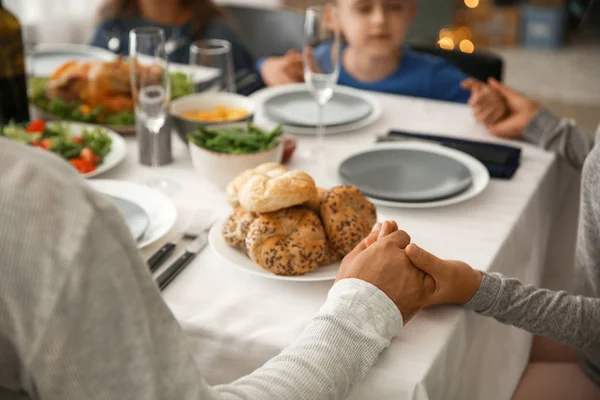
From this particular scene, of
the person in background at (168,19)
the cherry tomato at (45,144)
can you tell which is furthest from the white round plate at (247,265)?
the person in background at (168,19)

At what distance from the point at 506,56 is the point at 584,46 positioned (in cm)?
70

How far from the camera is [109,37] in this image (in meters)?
2.84

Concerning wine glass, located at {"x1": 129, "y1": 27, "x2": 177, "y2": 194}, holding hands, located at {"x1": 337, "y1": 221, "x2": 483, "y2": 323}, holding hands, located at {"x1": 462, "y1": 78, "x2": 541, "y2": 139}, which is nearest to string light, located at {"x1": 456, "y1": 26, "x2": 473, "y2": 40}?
holding hands, located at {"x1": 462, "y1": 78, "x2": 541, "y2": 139}

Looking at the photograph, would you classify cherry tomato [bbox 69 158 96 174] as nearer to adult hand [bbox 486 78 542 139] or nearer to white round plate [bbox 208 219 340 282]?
white round plate [bbox 208 219 340 282]

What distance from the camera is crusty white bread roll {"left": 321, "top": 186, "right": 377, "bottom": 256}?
3.57 feet

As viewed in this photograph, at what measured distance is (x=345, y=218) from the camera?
110 centimetres

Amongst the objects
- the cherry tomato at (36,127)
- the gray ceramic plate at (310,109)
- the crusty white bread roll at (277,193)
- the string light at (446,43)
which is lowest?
the string light at (446,43)

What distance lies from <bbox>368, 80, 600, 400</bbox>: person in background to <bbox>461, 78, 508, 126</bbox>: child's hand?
3.6 inches

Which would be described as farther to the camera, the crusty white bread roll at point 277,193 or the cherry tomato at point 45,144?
the cherry tomato at point 45,144

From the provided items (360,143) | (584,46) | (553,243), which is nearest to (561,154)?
(553,243)

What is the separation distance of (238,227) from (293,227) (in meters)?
0.09

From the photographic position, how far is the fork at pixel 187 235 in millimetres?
1132

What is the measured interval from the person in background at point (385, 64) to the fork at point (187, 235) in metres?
0.93

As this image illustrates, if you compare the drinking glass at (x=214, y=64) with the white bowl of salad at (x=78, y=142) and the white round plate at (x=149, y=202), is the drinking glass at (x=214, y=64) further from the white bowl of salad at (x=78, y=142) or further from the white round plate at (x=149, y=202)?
the white round plate at (x=149, y=202)
